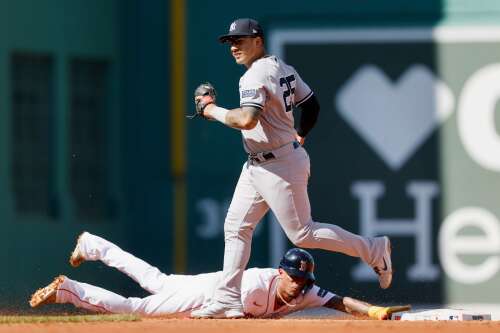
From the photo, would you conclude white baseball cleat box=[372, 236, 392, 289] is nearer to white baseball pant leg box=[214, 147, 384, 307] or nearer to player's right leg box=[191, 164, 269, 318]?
white baseball pant leg box=[214, 147, 384, 307]

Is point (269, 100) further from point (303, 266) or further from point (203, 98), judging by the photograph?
point (303, 266)

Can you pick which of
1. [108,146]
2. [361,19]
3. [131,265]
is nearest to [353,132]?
[361,19]

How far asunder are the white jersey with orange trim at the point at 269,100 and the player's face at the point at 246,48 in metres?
0.05

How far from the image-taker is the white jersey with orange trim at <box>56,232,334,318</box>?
11281 mm

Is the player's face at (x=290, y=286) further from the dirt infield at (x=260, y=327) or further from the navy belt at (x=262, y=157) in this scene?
the navy belt at (x=262, y=157)

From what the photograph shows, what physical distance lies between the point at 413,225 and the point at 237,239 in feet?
26.4

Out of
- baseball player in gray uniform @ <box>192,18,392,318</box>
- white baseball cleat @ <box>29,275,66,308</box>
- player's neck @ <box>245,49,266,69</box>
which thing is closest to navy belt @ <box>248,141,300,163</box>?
baseball player in gray uniform @ <box>192,18,392,318</box>

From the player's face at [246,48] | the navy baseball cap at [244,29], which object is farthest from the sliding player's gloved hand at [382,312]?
the navy baseball cap at [244,29]

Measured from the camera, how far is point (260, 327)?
10094 mm

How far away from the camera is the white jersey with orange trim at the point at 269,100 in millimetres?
10500

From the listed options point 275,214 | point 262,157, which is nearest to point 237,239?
point 275,214

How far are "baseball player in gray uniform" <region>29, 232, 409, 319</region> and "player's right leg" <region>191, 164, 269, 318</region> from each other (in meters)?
0.26

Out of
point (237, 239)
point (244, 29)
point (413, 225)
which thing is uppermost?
point (244, 29)

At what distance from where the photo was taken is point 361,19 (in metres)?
18.9
